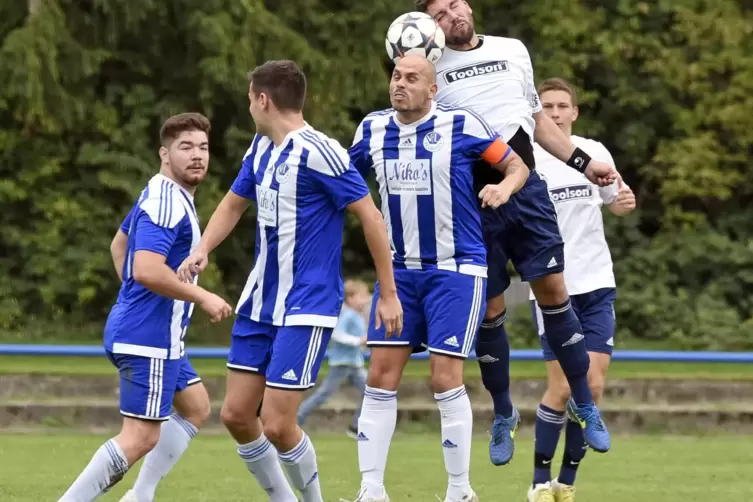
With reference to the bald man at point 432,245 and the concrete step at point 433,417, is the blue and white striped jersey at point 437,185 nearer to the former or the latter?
the bald man at point 432,245

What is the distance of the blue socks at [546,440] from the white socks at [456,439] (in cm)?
129

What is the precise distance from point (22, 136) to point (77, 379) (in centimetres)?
539

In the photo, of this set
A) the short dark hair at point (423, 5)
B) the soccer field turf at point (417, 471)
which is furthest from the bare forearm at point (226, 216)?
the soccer field turf at point (417, 471)

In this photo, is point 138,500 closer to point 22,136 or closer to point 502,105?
point 502,105

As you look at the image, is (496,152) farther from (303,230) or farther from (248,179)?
(248,179)

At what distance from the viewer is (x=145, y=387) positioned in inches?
258

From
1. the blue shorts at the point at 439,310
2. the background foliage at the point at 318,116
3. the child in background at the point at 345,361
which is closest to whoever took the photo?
the blue shorts at the point at 439,310

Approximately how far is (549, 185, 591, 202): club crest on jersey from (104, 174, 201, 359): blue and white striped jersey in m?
2.62

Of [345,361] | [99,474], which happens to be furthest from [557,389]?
[345,361]

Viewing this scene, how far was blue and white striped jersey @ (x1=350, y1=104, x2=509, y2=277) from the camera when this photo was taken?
22.5 ft

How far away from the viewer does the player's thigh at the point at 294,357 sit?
21.0 feet

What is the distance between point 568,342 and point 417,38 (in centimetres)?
187

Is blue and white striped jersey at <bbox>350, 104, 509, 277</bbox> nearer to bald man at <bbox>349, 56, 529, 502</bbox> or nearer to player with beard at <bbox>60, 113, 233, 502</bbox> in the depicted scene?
bald man at <bbox>349, 56, 529, 502</bbox>

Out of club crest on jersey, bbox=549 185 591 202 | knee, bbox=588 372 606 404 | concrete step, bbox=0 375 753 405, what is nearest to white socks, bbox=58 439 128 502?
knee, bbox=588 372 606 404
